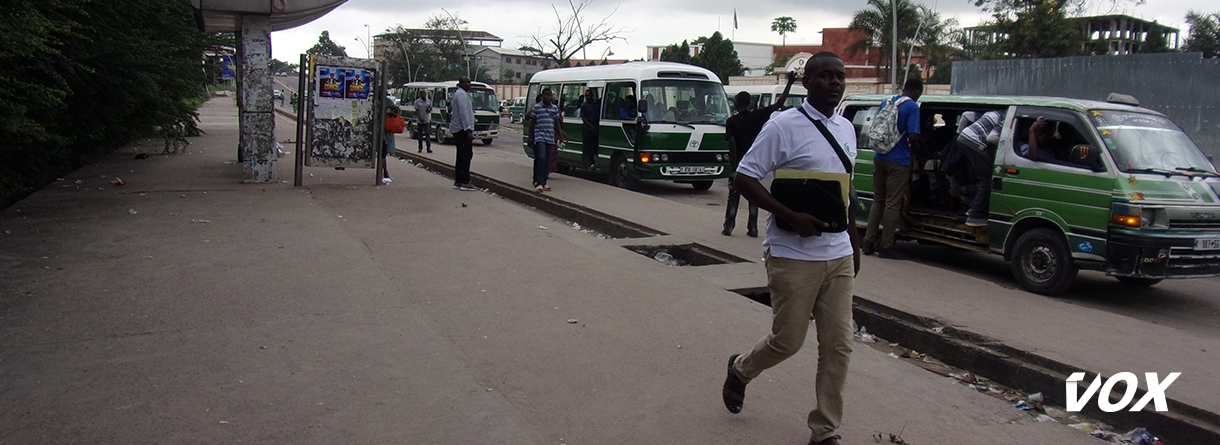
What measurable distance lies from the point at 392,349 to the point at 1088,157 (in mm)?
5688

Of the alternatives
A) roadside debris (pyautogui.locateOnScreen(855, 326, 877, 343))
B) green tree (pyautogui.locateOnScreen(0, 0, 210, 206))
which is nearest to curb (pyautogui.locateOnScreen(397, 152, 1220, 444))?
roadside debris (pyautogui.locateOnScreen(855, 326, 877, 343))

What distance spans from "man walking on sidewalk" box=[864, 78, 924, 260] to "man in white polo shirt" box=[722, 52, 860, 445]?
15.5ft

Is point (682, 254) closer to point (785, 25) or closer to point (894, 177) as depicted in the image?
point (894, 177)

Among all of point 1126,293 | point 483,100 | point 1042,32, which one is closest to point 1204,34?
point 1042,32

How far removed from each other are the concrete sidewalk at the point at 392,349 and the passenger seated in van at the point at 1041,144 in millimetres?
3021

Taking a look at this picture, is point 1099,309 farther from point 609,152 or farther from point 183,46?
point 183,46

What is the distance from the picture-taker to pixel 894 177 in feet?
27.0

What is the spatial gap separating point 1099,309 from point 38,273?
8.49 m

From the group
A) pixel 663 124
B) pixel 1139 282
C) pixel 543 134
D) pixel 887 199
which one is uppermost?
pixel 663 124

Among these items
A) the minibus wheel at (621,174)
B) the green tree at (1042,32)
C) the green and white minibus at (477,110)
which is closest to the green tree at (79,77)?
the minibus wheel at (621,174)

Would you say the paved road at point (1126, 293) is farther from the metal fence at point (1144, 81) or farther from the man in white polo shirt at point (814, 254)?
the metal fence at point (1144, 81)

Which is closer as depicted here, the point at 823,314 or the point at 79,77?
the point at 823,314

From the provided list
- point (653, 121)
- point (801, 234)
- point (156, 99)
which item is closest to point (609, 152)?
point (653, 121)

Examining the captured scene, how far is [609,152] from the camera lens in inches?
611
